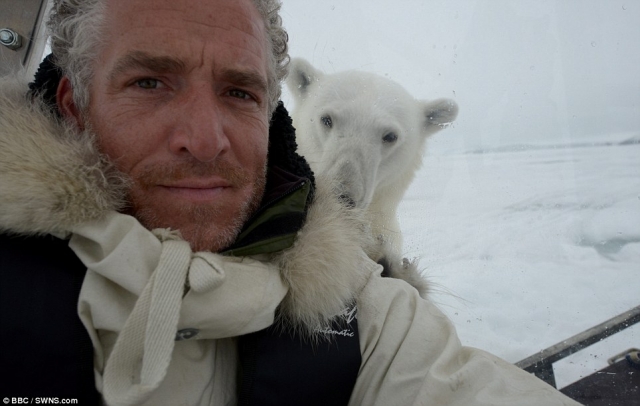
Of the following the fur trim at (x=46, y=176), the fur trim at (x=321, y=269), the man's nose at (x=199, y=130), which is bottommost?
the fur trim at (x=321, y=269)

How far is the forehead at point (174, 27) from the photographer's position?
2.83ft

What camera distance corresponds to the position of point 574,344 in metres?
1.72

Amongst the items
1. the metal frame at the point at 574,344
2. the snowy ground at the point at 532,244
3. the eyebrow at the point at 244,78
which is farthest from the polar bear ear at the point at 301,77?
the metal frame at the point at 574,344

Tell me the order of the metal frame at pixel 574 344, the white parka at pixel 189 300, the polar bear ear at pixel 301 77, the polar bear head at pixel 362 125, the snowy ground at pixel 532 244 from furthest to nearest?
the polar bear ear at pixel 301 77 < the polar bear head at pixel 362 125 < the snowy ground at pixel 532 244 < the metal frame at pixel 574 344 < the white parka at pixel 189 300

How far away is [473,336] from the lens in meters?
2.15

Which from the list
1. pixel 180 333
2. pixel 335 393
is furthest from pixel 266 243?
pixel 335 393

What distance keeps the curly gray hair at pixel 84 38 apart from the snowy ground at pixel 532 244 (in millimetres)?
970

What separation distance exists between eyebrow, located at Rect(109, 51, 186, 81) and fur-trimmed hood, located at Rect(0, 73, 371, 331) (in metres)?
0.18

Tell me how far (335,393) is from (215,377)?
0.27 m

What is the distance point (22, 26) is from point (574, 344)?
2624 millimetres

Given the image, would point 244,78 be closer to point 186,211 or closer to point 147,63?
point 147,63

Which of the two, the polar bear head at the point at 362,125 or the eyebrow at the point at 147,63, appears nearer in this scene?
the eyebrow at the point at 147,63

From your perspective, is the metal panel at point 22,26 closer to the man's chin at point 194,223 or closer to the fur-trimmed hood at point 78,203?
the fur-trimmed hood at point 78,203

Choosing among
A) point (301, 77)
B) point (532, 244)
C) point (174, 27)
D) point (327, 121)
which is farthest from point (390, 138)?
point (174, 27)
